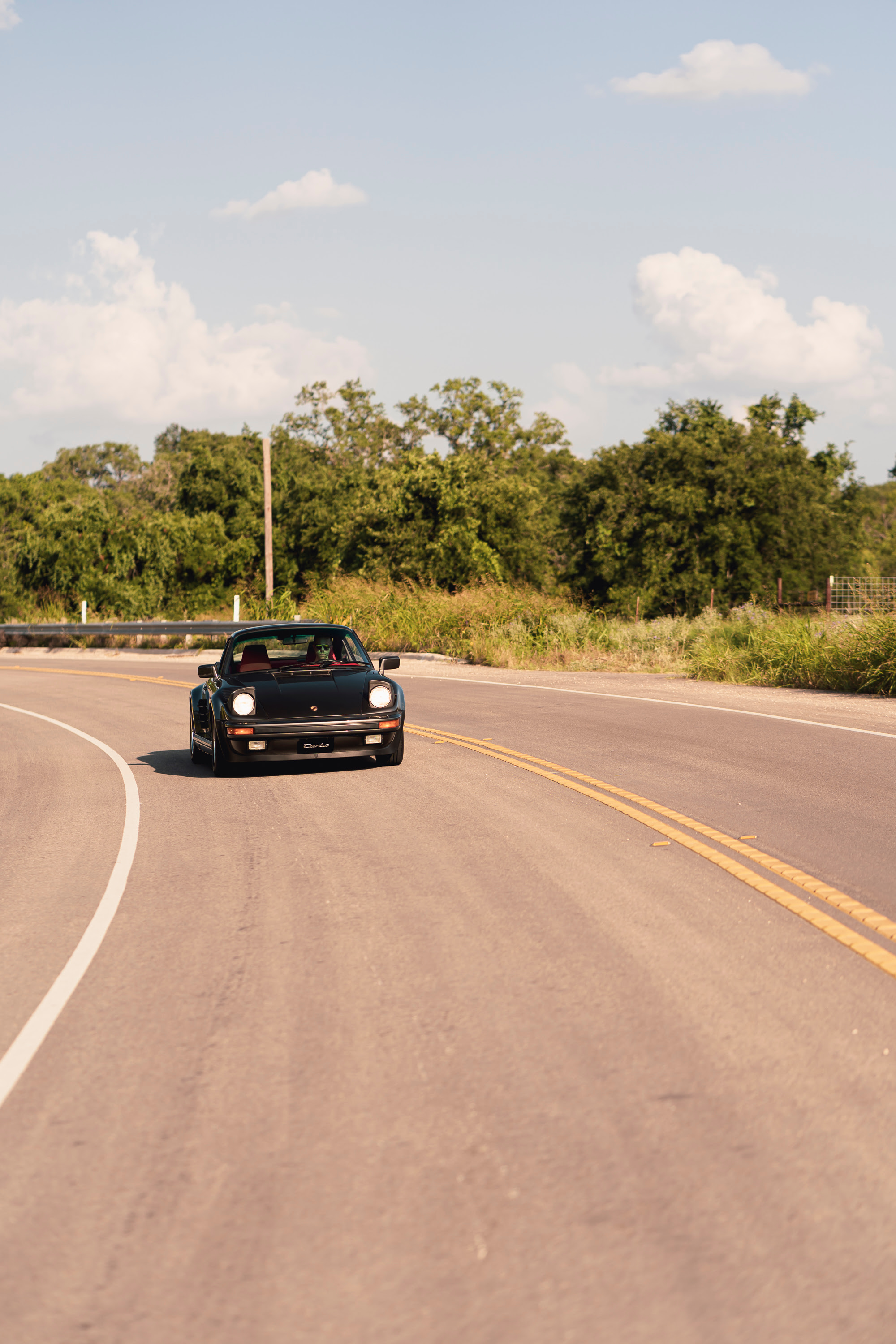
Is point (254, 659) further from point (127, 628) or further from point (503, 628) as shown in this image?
point (127, 628)

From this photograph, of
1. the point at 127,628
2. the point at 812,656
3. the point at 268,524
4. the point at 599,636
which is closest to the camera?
the point at 812,656

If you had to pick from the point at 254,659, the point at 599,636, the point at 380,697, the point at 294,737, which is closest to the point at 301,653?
the point at 254,659

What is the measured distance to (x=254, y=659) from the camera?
12.9 meters

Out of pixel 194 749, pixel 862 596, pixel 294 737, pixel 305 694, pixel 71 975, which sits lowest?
pixel 71 975

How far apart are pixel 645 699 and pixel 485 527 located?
2912 centimetres

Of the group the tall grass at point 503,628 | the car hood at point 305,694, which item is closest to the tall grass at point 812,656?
the tall grass at point 503,628

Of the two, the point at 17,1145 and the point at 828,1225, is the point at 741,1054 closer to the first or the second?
the point at 828,1225

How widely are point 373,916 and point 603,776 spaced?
529 cm

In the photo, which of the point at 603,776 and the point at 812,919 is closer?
the point at 812,919

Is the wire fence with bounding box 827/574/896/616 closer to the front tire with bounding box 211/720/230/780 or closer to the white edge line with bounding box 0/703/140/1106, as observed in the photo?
the front tire with bounding box 211/720/230/780

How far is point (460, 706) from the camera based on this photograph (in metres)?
19.3

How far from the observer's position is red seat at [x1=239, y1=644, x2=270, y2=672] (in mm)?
12812

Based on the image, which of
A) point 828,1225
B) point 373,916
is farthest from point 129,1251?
point 373,916

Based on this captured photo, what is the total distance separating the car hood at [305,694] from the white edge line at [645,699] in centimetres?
609
